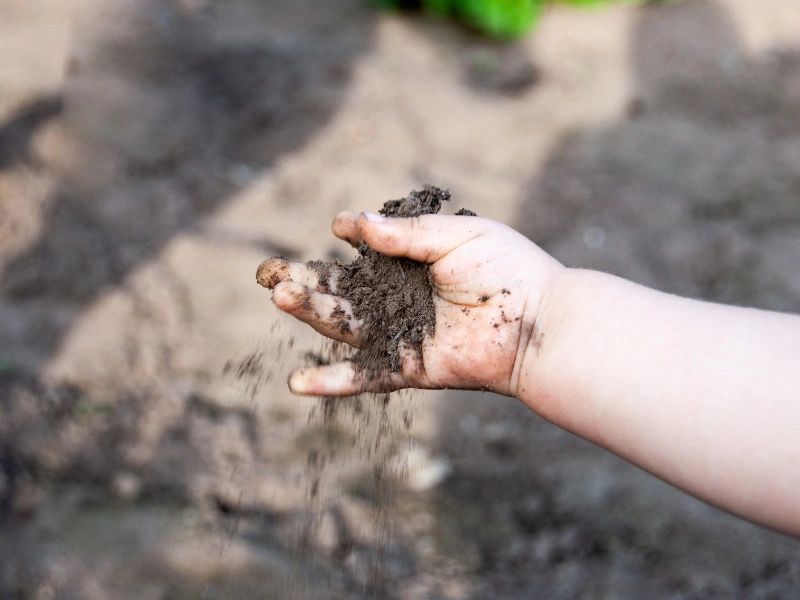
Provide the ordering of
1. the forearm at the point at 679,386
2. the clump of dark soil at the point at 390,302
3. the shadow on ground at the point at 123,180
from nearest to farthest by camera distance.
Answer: the forearm at the point at 679,386 < the clump of dark soil at the point at 390,302 < the shadow on ground at the point at 123,180

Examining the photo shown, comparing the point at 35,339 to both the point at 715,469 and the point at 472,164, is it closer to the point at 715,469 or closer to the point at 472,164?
the point at 472,164

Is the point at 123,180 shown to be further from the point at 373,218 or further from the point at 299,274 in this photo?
the point at 373,218

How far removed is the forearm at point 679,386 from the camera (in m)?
1.45

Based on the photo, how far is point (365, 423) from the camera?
2.25m

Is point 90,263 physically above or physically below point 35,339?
above

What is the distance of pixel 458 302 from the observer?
6.23ft

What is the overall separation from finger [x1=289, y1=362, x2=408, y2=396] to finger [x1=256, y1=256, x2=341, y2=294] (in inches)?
9.1

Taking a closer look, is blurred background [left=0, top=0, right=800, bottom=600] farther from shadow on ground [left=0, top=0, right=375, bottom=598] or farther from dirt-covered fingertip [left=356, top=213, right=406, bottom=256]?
dirt-covered fingertip [left=356, top=213, right=406, bottom=256]

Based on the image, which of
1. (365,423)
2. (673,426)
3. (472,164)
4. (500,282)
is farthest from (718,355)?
(472,164)

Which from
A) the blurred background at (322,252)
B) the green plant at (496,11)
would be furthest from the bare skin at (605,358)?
the green plant at (496,11)

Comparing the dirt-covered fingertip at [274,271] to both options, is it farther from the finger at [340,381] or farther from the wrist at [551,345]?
the wrist at [551,345]

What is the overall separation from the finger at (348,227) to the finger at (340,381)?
0.41 meters

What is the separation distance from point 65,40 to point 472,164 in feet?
11.0

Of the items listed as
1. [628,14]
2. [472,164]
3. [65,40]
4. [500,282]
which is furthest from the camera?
[628,14]
